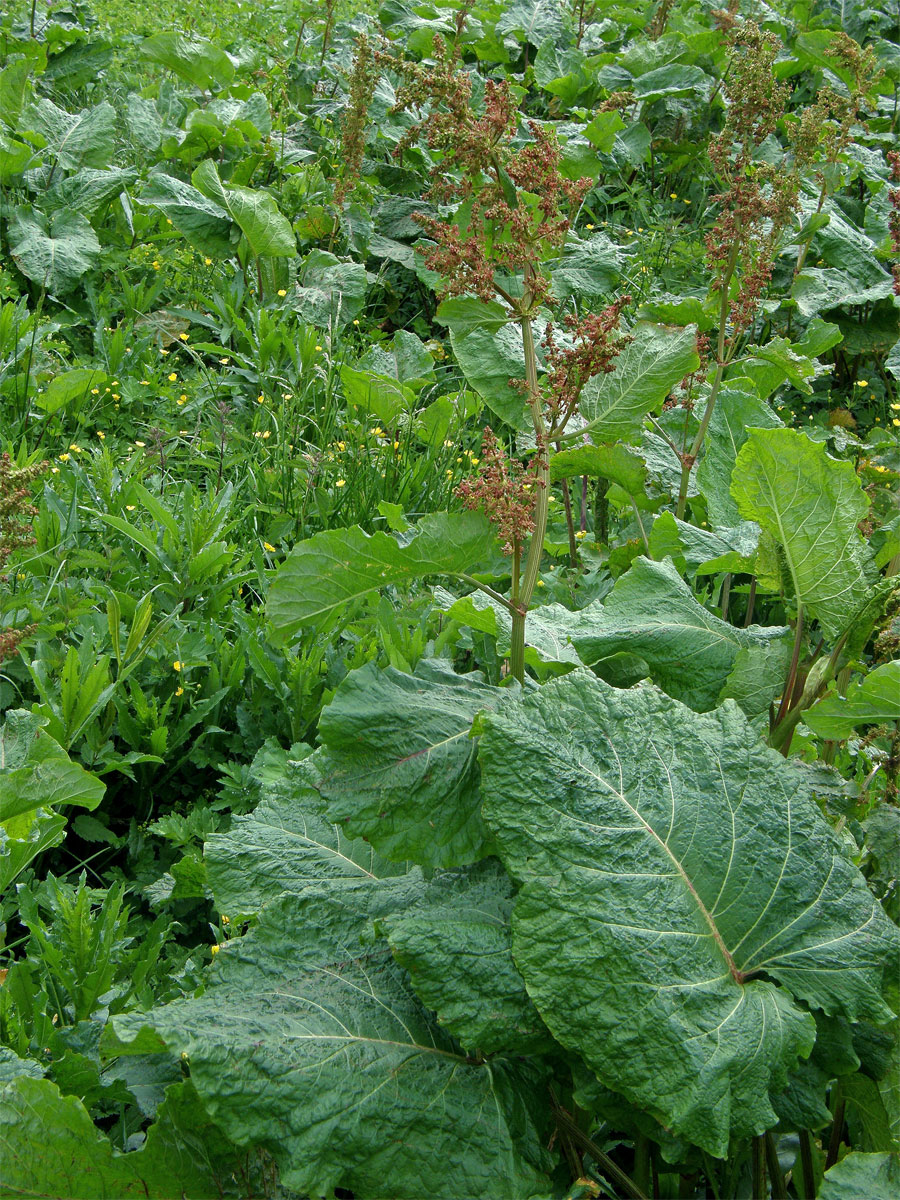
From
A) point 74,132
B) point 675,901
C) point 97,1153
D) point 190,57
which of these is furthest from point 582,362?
point 190,57

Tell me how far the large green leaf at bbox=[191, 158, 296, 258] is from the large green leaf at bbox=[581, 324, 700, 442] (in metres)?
3.08

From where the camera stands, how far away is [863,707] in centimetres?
153

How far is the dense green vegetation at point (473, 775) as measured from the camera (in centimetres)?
129

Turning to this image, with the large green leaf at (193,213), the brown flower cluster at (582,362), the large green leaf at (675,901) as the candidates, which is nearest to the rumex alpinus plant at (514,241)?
the brown flower cluster at (582,362)

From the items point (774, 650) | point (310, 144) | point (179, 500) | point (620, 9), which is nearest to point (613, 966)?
point (774, 650)

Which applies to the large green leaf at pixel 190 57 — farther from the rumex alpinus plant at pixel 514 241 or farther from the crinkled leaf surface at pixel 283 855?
the crinkled leaf surface at pixel 283 855

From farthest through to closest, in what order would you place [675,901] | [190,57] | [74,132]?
[190,57] < [74,132] < [675,901]

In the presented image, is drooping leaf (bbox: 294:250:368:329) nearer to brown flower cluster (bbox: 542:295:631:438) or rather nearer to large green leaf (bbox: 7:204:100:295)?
large green leaf (bbox: 7:204:100:295)

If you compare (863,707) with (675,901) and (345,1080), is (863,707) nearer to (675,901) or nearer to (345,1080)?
(675,901)

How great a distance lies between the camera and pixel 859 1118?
1.54 metres

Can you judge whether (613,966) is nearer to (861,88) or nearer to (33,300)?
(33,300)

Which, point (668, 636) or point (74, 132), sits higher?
point (668, 636)

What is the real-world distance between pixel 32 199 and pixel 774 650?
4.32 metres

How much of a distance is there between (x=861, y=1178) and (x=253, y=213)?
169 inches
